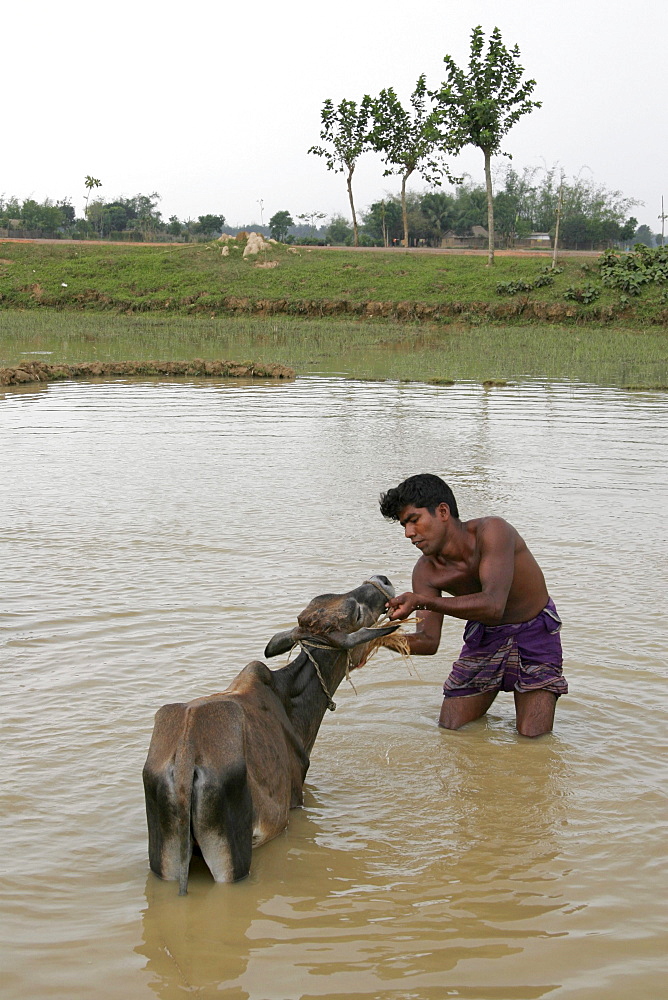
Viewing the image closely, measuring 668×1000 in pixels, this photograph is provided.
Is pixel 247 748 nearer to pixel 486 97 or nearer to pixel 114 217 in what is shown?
pixel 486 97

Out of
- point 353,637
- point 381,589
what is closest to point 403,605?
point 381,589

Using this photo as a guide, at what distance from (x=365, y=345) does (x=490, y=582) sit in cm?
2515

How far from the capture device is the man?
14.8ft

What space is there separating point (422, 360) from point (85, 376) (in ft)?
26.4

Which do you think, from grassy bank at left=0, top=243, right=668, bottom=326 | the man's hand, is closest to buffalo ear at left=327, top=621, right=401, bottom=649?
the man's hand

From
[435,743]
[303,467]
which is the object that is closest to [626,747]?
[435,743]

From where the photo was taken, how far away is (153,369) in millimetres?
21688

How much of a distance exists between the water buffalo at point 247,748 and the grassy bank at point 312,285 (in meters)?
34.3

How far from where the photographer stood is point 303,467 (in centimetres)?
1112

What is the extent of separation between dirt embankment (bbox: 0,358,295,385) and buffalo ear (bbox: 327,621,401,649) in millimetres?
16899

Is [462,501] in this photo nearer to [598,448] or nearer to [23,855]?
[598,448]

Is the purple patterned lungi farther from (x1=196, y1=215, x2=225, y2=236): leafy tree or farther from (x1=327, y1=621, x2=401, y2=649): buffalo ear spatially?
(x1=196, y1=215, x2=225, y2=236): leafy tree

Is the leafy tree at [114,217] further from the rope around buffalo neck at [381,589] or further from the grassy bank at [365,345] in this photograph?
the rope around buffalo neck at [381,589]

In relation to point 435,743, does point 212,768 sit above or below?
above
